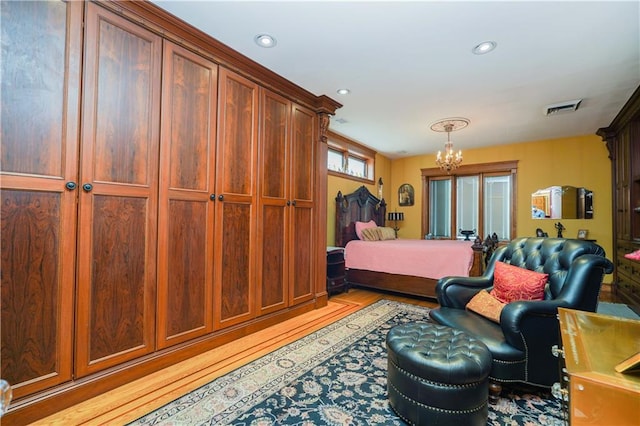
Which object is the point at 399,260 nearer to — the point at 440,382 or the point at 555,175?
the point at 440,382

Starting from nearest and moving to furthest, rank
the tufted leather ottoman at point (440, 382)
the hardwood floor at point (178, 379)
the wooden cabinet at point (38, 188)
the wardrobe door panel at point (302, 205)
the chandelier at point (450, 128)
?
1. the tufted leather ottoman at point (440, 382)
2. the wooden cabinet at point (38, 188)
3. the hardwood floor at point (178, 379)
4. the wardrobe door panel at point (302, 205)
5. the chandelier at point (450, 128)

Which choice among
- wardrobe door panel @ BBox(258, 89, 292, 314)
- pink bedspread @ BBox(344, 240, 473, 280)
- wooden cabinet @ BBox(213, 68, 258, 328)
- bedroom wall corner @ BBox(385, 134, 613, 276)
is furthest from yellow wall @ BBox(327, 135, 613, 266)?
wooden cabinet @ BBox(213, 68, 258, 328)

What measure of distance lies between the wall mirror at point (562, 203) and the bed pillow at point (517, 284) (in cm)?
424

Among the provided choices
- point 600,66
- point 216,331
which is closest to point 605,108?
point 600,66

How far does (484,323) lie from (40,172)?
294 centimetres

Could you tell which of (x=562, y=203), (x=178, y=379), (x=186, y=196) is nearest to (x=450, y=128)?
(x=562, y=203)

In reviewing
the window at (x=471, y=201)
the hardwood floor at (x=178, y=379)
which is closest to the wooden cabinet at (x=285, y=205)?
the hardwood floor at (x=178, y=379)

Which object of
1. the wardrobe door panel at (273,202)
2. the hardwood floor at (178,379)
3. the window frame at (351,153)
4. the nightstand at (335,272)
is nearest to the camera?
the hardwood floor at (178,379)

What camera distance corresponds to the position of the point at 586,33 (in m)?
2.39

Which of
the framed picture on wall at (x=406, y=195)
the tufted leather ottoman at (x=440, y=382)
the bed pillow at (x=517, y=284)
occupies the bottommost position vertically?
the tufted leather ottoman at (x=440, y=382)

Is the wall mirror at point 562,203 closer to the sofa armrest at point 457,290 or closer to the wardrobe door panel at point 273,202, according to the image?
the sofa armrest at point 457,290

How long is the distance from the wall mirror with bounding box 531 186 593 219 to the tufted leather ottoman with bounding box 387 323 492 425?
5.18 m

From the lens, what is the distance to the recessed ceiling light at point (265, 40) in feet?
8.11

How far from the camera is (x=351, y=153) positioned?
19.9 ft
